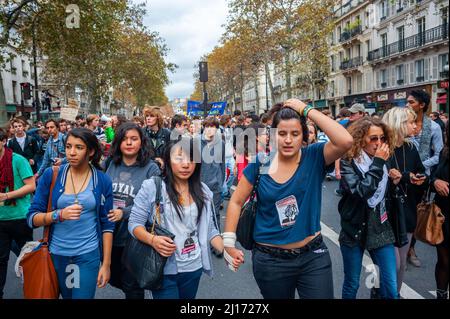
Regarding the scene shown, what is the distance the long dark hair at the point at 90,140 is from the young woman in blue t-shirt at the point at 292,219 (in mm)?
1265

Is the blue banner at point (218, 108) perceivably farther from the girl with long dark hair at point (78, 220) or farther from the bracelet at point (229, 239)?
the bracelet at point (229, 239)

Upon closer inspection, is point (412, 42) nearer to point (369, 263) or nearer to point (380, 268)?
point (369, 263)

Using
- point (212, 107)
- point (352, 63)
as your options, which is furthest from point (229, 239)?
point (352, 63)

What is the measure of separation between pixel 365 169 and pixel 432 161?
211 centimetres

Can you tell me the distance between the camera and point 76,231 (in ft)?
9.38

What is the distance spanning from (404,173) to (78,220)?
2788mm

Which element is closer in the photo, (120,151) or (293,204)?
(293,204)

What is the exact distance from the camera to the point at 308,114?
8.33 ft

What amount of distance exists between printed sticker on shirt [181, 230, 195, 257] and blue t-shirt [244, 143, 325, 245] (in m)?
0.44

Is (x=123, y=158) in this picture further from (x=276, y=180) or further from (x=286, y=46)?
(x=286, y=46)

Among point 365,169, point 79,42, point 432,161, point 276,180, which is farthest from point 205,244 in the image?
point 79,42

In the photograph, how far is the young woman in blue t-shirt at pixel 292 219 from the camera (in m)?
2.54
